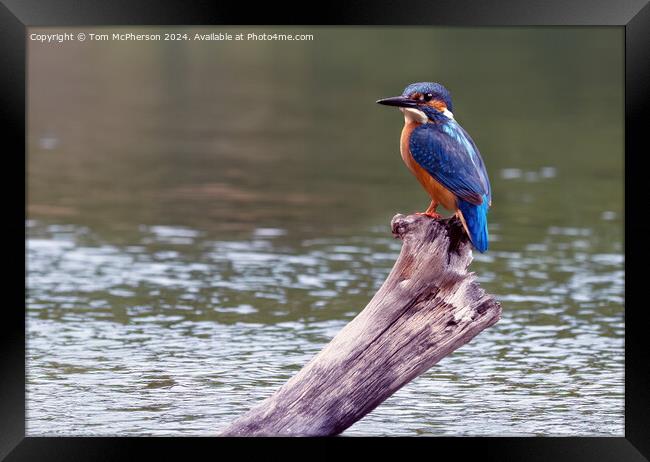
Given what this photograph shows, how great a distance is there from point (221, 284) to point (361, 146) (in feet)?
24.5

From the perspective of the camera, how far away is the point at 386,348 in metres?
6.36

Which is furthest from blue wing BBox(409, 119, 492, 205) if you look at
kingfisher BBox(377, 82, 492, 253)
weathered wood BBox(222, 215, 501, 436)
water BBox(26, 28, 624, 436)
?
water BBox(26, 28, 624, 436)

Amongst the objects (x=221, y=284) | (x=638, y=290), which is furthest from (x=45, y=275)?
(x=638, y=290)

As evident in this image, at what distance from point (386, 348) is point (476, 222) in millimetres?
710

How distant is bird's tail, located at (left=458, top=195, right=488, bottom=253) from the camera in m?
6.41

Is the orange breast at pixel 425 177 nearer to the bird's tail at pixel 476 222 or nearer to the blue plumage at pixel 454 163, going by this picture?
the blue plumage at pixel 454 163

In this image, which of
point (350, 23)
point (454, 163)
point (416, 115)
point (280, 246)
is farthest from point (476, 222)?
point (280, 246)

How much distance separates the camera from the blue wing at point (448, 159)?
6.62m

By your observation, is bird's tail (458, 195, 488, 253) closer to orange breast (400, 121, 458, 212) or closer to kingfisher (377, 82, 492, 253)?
kingfisher (377, 82, 492, 253)

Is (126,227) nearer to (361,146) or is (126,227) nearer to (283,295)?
(283,295)

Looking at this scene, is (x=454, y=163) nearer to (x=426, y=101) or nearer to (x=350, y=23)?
(x=426, y=101)

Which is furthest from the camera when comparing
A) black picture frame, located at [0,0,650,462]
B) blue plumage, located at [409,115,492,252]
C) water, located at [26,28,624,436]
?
water, located at [26,28,624,436]

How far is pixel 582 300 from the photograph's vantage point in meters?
10.4

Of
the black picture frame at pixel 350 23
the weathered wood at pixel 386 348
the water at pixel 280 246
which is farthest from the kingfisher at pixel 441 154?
the water at pixel 280 246
